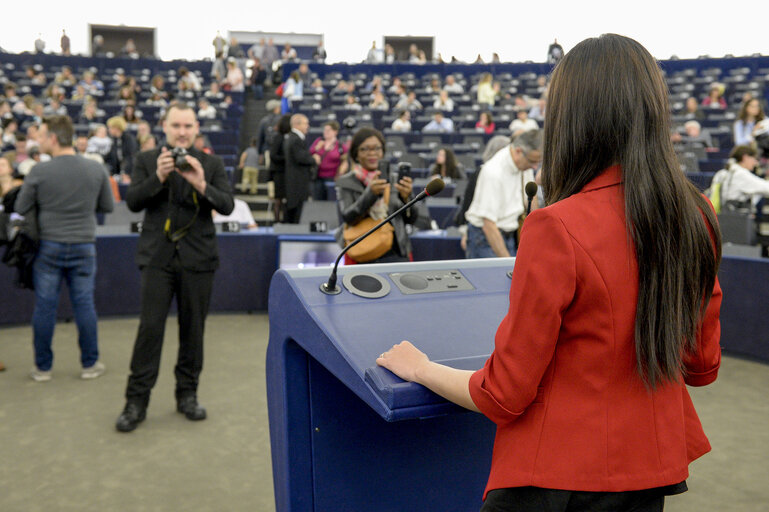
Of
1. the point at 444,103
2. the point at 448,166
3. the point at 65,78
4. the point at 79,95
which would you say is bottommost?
the point at 448,166

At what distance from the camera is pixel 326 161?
786 centimetres

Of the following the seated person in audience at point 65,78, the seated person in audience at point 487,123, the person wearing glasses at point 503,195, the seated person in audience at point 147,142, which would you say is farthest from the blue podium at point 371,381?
the seated person in audience at point 65,78

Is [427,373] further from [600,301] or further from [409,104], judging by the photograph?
[409,104]

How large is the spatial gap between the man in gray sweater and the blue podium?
2.62 m

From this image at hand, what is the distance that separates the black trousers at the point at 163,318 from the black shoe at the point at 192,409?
19 cm

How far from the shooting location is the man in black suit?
3.23 meters

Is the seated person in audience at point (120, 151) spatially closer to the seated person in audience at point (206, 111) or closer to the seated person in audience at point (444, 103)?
the seated person in audience at point (206, 111)

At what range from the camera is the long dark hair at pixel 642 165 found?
1041mm

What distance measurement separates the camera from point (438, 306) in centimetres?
156

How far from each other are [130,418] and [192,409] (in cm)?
29

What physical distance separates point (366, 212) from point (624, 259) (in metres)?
2.50

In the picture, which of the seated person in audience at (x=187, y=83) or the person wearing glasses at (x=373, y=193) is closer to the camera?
the person wearing glasses at (x=373, y=193)

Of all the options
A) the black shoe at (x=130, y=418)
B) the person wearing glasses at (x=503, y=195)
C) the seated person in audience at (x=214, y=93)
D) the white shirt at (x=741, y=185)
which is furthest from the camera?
the seated person in audience at (x=214, y=93)

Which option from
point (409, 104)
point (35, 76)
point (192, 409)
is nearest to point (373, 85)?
point (409, 104)
